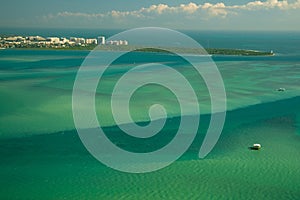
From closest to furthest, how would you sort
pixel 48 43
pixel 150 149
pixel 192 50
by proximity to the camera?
pixel 150 149
pixel 192 50
pixel 48 43

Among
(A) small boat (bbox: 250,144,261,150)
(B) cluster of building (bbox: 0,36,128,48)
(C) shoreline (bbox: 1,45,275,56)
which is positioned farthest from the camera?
(B) cluster of building (bbox: 0,36,128,48)

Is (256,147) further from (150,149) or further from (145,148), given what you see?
(145,148)

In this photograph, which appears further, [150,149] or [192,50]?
[192,50]

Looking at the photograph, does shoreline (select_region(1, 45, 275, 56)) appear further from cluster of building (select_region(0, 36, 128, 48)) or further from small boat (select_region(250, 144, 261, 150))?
small boat (select_region(250, 144, 261, 150))

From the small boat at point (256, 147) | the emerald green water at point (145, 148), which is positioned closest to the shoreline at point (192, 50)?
the emerald green water at point (145, 148)

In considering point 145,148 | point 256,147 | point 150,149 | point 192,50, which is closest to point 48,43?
point 192,50

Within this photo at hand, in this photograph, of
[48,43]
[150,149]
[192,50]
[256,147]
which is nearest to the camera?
[150,149]

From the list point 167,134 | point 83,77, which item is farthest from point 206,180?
point 83,77

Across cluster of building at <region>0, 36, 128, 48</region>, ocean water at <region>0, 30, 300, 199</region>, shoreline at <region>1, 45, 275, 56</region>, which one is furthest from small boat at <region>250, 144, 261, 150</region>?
cluster of building at <region>0, 36, 128, 48</region>
